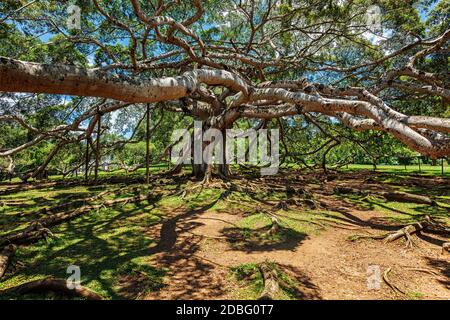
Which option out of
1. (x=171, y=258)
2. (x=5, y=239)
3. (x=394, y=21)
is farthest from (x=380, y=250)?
(x=394, y=21)

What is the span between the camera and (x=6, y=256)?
12.5 feet

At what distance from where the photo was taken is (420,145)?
335 cm

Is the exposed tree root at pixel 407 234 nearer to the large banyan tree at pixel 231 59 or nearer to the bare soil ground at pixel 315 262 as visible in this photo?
the bare soil ground at pixel 315 262

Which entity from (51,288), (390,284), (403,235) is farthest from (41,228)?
(403,235)

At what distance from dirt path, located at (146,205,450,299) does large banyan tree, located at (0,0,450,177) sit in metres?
1.69

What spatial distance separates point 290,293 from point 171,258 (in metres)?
1.90

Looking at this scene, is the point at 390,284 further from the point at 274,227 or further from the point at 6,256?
the point at 6,256

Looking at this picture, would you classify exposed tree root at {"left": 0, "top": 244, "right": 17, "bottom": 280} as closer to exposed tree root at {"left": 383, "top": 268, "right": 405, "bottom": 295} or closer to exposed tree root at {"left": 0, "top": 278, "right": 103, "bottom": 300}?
exposed tree root at {"left": 0, "top": 278, "right": 103, "bottom": 300}

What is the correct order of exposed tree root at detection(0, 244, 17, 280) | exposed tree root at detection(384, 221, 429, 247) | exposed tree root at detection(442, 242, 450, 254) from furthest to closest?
1. exposed tree root at detection(384, 221, 429, 247)
2. exposed tree root at detection(442, 242, 450, 254)
3. exposed tree root at detection(0, 244, 17, 280)

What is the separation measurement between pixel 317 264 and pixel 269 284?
3.78 ft

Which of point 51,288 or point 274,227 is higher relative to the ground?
point 274,227

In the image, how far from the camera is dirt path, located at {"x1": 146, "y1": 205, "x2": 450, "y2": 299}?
123 inches

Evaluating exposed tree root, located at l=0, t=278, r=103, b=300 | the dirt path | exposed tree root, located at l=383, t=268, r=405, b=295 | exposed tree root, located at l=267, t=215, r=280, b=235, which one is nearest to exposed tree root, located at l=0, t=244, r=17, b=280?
exposed tree root, located at l=0, t=278, r=103, b=300

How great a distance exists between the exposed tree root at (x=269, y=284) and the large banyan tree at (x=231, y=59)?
248 cm
